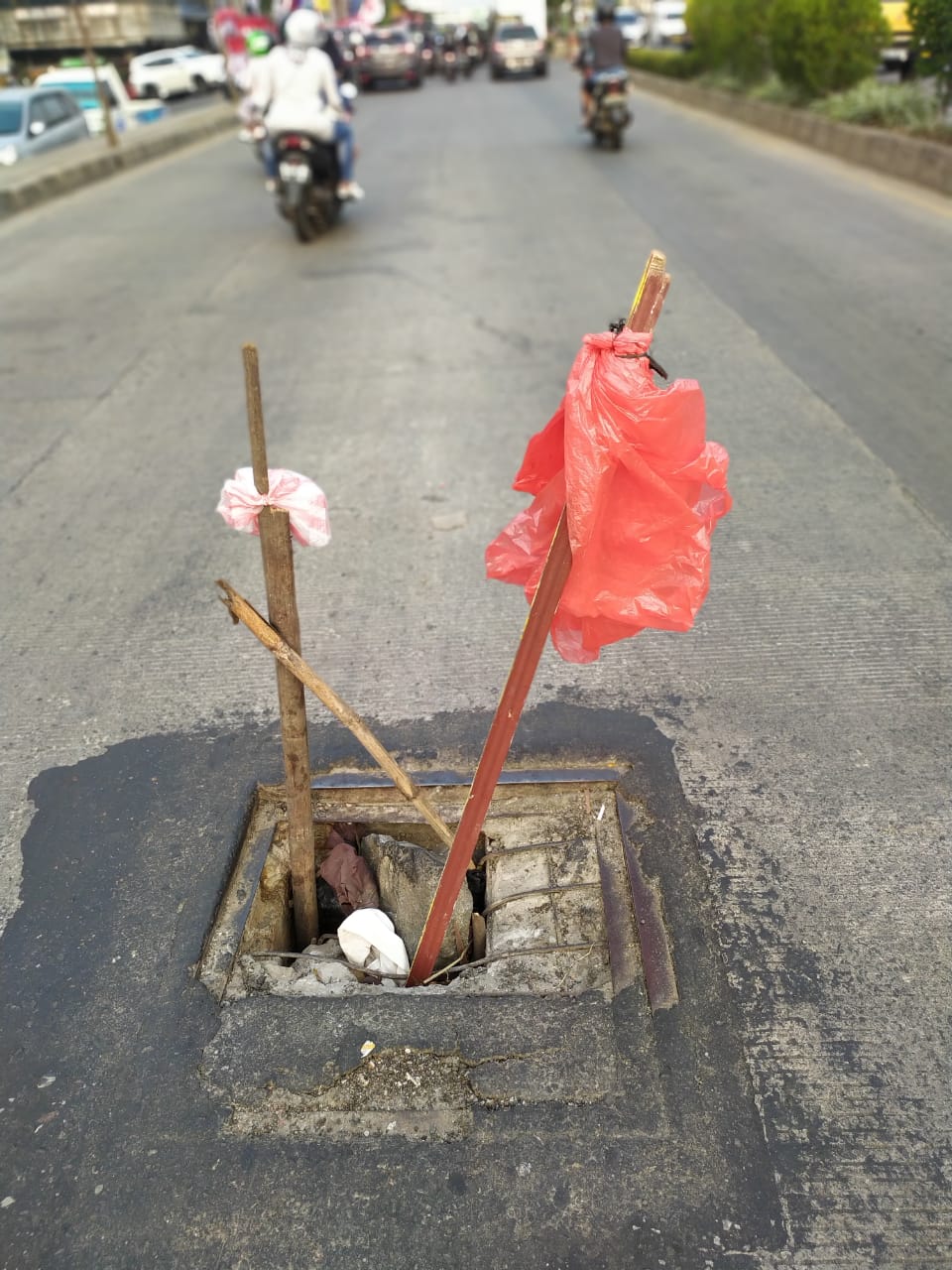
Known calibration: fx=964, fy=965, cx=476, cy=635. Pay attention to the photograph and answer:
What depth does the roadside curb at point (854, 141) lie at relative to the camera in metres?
10.2

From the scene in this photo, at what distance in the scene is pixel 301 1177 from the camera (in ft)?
6.06

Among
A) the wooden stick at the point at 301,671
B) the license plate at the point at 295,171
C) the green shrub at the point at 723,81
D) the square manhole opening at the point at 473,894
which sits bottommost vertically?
the square manhole opening at the point at 473,894

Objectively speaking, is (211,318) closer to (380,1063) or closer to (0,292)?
(0,292)

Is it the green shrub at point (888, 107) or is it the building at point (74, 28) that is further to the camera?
the building at point (74, 28)

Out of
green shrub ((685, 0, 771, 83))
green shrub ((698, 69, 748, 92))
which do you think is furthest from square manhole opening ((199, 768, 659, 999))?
green shrub ((698, 69, 748, 92))

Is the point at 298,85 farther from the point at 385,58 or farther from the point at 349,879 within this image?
the point at 385,58

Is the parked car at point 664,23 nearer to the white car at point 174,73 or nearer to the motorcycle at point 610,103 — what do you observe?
the white car at point 174,73

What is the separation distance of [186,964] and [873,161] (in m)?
12.5

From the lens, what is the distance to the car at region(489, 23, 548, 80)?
30.2 metres

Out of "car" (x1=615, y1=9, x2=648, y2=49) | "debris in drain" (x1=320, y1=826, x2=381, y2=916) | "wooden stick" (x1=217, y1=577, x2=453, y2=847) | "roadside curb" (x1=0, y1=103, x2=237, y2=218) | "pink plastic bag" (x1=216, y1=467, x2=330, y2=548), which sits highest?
"car" (x1=615, y1=9, x2=648, y2=49)

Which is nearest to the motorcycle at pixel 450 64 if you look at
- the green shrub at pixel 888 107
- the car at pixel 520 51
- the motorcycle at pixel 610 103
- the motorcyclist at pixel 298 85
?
the car at pixel 520 51

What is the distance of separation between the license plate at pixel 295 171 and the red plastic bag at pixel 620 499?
25.5 feet

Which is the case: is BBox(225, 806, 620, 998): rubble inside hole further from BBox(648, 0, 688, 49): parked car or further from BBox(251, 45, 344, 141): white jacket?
BBox(648, 0, 688, 49): parked car

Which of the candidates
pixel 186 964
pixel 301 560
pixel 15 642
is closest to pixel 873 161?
pixel 301 560
